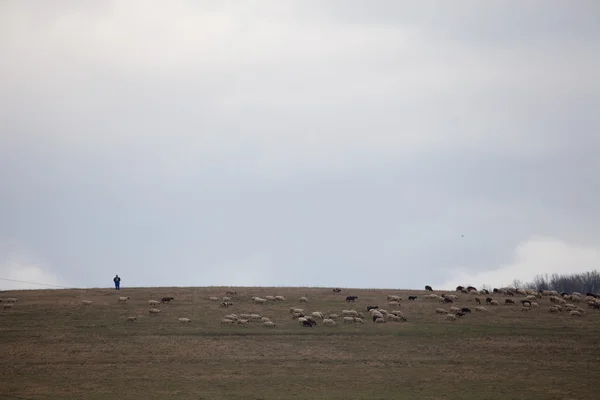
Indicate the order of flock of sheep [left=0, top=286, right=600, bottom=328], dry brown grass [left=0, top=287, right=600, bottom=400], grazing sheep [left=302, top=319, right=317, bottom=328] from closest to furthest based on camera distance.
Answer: dry brown grass [left=0, top=287, right=600, bottom=400] → grazing sheep [left=302, top=319, right=317, bottom=328] → flock of sheep [left=0, top=286, right=600, bottom=328]

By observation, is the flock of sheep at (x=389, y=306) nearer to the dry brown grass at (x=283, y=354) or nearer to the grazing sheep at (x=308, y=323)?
the grazing sheep at (x=308, y=323)

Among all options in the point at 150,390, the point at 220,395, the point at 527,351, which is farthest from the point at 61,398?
the point at 527,351

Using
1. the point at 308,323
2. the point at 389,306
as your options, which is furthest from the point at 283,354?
the point at 389,306

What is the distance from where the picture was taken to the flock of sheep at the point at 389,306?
63.9 meters

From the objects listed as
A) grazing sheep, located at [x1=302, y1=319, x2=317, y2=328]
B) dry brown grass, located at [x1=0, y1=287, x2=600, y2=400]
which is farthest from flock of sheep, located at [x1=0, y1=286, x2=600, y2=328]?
dry brown grass, located at [x1=0, y1=287, x2=600, y2=400]

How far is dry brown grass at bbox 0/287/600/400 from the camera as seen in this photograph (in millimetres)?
48438

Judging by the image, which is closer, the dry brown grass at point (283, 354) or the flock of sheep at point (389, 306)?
the dry brown grass at point (283, 354)

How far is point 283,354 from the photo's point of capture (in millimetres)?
55469

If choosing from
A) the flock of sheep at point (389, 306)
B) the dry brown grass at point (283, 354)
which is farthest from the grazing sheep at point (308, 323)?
the dry brown grass at point (283, 354)

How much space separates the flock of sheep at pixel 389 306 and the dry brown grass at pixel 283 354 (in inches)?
30.2

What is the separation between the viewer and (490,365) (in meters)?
54.3

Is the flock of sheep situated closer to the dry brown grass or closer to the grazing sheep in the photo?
the grazing sheep

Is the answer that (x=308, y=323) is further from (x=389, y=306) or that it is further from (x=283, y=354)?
(x=389, y=306)

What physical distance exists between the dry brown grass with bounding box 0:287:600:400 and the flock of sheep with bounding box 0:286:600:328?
77 centimetres
